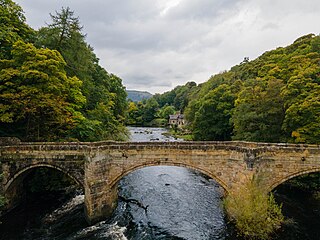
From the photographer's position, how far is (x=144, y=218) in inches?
695

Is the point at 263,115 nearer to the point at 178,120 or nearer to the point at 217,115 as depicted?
the point at 217,115

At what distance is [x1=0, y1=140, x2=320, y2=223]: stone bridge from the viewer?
51.3 ft

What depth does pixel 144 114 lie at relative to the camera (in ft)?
353

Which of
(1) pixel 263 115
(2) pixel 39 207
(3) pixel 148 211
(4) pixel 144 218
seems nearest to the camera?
(4) pixel 144 218

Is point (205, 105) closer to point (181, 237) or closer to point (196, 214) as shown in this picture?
point (196, 214)

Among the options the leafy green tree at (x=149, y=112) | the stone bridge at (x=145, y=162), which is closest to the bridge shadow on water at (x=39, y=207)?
the stone bridge at (x=145, y=162)

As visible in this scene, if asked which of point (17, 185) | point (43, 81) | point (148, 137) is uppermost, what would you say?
point (43, 81)

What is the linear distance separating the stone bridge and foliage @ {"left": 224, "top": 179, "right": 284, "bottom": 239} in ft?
2.52

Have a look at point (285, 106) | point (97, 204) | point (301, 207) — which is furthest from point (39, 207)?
point (285, 106)

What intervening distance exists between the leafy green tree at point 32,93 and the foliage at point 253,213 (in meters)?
16.1

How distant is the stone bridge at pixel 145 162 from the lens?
15.6 metres

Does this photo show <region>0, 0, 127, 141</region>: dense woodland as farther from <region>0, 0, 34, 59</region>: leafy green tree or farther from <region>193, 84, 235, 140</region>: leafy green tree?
<region>193, 84, 235, 140</region>: leafy green tree

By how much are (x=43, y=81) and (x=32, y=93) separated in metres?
1.54

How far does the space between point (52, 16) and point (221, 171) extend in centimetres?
2389
